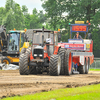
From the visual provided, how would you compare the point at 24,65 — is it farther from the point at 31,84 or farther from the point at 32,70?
the point at 31,84

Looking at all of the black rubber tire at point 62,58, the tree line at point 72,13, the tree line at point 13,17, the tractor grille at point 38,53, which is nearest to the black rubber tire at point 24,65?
the tractor grille at point 38,53

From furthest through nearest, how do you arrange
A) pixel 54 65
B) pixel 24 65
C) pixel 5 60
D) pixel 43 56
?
1. pixel 5 60
2. pixel 43 56
3. pixel 24 65
4. pixel 54 65

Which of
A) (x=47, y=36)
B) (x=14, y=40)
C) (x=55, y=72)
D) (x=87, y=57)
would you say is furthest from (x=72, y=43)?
(x=14, y=40)

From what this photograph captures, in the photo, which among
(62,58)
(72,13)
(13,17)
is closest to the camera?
(62,58)

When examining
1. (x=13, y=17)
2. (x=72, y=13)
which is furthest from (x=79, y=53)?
(x=13, y=17)

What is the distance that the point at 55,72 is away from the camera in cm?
1766

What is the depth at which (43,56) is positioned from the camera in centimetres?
1827

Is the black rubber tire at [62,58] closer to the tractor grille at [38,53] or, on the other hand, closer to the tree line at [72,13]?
the tractor grille at [38,53]

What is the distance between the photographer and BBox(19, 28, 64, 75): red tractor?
17.8 metres

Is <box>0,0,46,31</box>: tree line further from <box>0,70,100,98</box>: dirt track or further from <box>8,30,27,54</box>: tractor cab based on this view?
<box>0,70,100,98</box>: dirt track

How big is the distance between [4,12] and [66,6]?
21.8 meters

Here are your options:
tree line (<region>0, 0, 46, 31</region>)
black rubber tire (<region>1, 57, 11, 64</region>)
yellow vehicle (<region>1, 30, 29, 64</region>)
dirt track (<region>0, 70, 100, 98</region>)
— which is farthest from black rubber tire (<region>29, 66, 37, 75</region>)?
tree line (<region>0, 0, 46, 31</region>)

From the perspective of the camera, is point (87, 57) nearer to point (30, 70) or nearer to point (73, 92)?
point (30, 70)

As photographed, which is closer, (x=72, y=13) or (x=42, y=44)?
(x=42, y=44)
